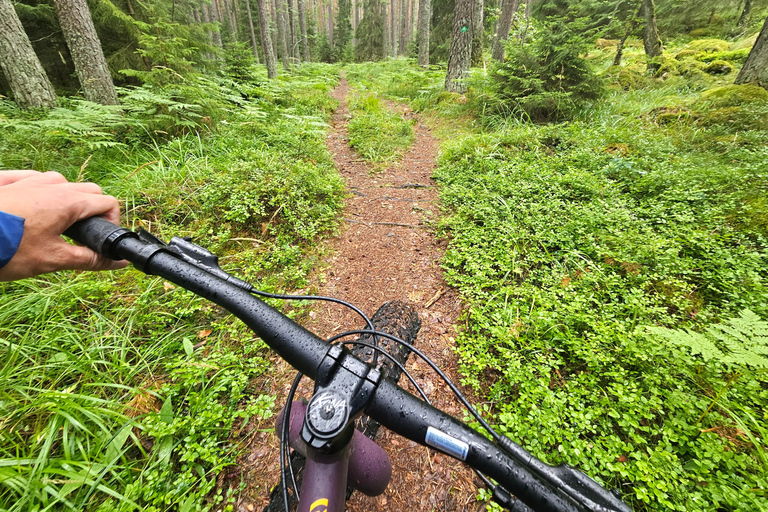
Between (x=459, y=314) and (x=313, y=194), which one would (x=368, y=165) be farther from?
(x=459, y=314)

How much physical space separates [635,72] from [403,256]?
10.8m

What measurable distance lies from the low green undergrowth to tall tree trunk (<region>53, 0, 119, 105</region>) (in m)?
4.84

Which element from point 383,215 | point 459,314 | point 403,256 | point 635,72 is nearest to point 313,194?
point 383,215

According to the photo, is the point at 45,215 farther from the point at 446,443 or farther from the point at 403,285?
the point at 403,285

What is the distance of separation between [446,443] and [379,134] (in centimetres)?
762

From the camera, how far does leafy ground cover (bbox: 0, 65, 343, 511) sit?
1.64m

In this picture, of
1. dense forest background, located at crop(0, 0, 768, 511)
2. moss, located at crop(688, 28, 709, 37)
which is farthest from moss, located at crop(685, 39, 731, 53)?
dense forest background, located at crop(0, 0, 768, 511)

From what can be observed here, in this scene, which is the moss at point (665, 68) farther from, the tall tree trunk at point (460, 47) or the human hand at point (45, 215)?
the human hand at point (45, 215)

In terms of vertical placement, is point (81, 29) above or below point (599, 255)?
above

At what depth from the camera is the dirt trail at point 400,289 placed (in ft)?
5.92

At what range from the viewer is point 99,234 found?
3.33ft

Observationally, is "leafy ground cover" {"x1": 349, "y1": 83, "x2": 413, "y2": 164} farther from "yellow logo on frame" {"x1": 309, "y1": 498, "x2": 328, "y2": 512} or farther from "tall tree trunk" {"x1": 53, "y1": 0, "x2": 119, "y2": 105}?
"yellow logo on frame" {"x1": 309, "y1": 498, "x2": 328, "y2": 512}

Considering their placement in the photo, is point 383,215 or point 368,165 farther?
point 368,165

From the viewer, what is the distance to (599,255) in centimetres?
300
